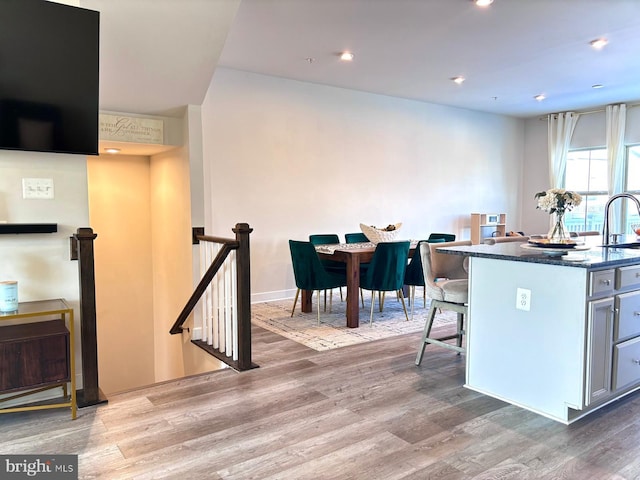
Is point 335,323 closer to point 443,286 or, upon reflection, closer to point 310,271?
point 310,271

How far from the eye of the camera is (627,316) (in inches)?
113

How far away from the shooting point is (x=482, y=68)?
595 cm

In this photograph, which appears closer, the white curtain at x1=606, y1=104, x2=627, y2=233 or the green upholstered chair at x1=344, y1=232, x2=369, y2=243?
the green upholstered chair at x1=344, y1=232, x2=369, y2=243

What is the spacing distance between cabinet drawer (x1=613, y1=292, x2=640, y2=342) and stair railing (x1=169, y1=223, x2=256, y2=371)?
2467 mm

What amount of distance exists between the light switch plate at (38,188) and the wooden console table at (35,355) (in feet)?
2.37

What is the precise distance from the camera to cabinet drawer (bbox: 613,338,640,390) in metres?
2.83

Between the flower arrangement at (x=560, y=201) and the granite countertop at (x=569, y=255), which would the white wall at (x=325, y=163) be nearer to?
the granite countertop at (x=569, y=255)

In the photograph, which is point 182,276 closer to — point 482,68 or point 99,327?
point 99,327

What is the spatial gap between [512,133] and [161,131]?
751 centimetres

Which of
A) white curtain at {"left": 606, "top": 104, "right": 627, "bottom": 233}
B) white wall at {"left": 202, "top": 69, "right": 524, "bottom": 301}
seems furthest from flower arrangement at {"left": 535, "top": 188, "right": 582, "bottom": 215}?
white curtain at {"left": 606, "top": 104, "right": 627, "bottom": 233}

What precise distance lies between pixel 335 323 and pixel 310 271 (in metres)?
0.64

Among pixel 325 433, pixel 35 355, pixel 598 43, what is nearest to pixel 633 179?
pixel 598 43

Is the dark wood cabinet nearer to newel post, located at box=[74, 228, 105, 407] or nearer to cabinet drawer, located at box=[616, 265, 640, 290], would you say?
newel post, located at box=[74, 228, 105, 407]

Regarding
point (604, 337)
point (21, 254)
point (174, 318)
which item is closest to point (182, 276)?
point (174, 318)
